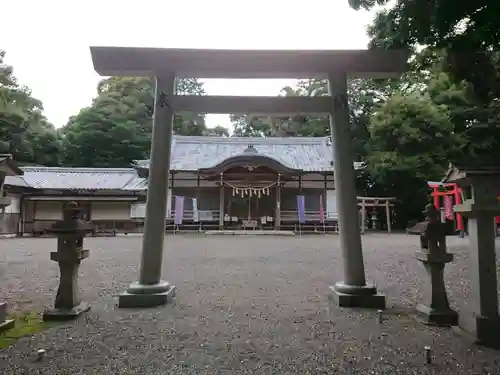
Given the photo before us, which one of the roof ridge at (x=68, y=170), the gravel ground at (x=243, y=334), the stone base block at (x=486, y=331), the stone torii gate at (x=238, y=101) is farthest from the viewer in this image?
the roof ridge at (x=68, y=170)

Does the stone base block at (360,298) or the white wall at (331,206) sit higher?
the white wall at (331,206)

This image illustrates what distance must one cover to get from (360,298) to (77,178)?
811 inches

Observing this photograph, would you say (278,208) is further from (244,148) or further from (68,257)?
(68,257)

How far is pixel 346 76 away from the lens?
15.0ft

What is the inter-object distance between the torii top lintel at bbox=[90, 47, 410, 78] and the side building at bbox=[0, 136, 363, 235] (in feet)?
45.5

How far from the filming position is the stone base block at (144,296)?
423cm

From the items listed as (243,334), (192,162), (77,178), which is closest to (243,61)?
(243,334)

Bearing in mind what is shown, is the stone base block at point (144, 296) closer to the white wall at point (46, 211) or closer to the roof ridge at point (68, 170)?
the white wall at point (46, 211)

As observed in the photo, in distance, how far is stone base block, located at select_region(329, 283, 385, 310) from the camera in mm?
4199

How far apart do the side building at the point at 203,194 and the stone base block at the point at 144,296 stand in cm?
1374

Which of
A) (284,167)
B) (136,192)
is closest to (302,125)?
(284,167)

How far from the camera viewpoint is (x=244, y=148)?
2320cm

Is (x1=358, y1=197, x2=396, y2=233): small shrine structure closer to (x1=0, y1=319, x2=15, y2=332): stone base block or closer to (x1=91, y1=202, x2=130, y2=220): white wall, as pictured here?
(x1=91, y1=202, x2=130, y2=220): white wall

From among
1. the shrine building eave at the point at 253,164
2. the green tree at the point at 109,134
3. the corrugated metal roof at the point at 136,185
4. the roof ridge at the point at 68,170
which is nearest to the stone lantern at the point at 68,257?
the shrine building eave at the point at 253,164
